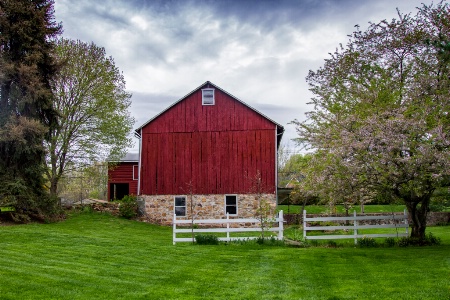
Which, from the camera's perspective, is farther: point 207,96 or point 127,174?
point 127,174

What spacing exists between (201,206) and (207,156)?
2.95 m

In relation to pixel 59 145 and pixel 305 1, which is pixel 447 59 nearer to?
pixel 305 1

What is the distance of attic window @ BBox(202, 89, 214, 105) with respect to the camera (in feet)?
85.9

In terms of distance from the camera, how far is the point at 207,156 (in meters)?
25.9

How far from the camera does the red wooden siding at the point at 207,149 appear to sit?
25.6 metres

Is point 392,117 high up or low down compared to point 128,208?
up

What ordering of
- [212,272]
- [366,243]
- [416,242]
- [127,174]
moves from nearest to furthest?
[212,272] < [366,243] < [416,242] < [127,174]

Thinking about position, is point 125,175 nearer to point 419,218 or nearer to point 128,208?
point 128,208

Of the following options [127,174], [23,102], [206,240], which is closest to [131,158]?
[127,174]

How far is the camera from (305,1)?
1415cm

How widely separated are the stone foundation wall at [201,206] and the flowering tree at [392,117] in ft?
24.3

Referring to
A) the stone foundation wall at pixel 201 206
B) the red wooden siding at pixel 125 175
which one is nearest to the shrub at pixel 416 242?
the stone foundation wall at pixel 201 206

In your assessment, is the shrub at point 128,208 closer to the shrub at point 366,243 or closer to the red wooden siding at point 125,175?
the red wooden siding at point 125,175

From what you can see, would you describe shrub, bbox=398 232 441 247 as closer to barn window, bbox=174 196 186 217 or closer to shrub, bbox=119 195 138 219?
barn window, bbox=174 196 186 217
